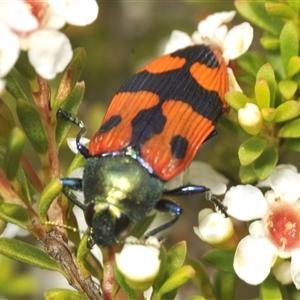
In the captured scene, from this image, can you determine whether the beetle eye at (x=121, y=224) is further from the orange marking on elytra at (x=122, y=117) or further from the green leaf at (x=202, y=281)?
the green leaf at (x=202, y=281)

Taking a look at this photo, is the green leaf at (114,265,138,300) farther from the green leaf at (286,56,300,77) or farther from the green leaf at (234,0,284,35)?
the green leaf at (234,0,284,35)

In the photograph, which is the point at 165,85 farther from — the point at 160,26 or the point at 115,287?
the point at 160,26

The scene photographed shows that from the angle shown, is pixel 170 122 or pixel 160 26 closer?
pixel 170 122

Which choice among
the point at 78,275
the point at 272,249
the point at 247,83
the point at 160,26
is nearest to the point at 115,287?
the point at 78,275

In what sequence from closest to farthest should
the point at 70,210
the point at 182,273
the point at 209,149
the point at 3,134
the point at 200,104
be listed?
the point at 182,273 < the point at 3,134 < the point at 70,210 < the point at 200,104 < the point at 209,149

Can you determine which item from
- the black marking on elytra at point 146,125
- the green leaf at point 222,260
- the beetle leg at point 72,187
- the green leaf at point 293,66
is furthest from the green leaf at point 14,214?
the green leaf at point 293,66

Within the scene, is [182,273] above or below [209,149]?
above

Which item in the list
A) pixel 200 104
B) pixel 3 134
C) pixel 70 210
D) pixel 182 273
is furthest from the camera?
pixel 200 104

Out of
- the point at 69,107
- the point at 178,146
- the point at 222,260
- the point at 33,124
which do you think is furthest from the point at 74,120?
the point at 222,260
